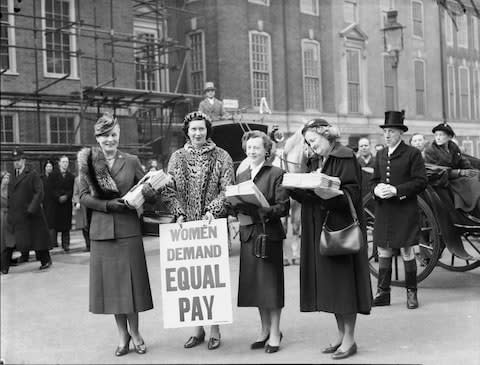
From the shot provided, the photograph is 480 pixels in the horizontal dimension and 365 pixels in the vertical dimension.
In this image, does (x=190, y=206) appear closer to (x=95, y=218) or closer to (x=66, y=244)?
(x=95, y=218)

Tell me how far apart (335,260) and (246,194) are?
824mm

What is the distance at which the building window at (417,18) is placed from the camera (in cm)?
1150

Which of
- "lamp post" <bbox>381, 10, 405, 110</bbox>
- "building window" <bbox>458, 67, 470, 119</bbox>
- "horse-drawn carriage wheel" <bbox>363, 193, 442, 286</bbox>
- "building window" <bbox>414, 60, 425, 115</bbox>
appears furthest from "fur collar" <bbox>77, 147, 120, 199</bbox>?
"lamp post" <bbox>381, 10, 405, 110</bbox>

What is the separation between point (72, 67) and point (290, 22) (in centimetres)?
695

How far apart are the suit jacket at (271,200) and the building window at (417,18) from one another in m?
7.34

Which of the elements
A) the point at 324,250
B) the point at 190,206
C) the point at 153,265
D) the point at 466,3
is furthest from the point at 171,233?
the point at 153,265

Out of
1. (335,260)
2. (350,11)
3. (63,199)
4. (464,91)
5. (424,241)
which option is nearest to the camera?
(335,260)

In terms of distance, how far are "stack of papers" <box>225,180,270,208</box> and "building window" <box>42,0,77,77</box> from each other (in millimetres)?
12107

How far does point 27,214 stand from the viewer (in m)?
9.91

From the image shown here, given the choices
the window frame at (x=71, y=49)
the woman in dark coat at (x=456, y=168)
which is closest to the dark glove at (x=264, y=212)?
the woman in dark coat at (x=456, y=168)

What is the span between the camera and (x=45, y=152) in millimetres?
14938

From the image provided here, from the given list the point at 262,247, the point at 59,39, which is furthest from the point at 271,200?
the point at 59,39

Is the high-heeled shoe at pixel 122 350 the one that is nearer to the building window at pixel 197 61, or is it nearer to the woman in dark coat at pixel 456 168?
the woman in dark coat at pixel 456 168

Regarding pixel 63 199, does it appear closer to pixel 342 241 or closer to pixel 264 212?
pixel 264 212
